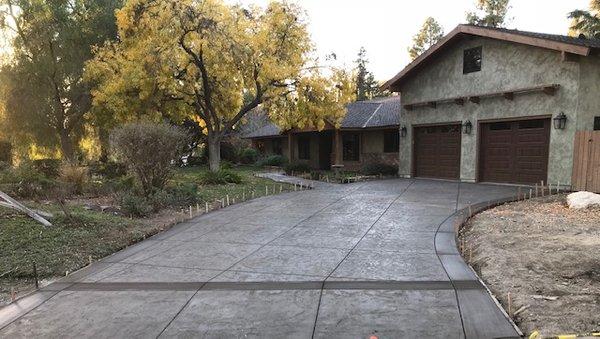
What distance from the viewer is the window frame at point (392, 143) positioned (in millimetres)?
22209

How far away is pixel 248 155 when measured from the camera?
33656 mm

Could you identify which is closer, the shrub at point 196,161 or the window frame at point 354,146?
the window frame at point 354,146

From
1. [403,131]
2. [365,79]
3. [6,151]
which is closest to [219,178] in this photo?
[403,131]

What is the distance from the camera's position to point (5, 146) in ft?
85.2

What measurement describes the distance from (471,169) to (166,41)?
42.5 feet

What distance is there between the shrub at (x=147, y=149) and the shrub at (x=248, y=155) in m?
21.4

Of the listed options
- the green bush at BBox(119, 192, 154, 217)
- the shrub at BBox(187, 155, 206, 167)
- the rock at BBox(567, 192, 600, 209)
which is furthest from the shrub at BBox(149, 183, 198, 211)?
the shrub at BBox(187, 155, 206, 167)

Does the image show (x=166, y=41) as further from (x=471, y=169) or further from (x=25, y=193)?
(x=471, y=169)

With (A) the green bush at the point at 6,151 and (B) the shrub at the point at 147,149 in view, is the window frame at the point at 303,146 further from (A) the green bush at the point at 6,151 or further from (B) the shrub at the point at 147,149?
(A) the green bush at the point at 6,151

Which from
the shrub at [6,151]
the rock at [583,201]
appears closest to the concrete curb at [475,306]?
the rock at [583,201]

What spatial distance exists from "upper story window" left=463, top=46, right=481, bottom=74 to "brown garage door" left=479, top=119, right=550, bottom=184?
84.4 inches

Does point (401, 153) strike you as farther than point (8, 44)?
No

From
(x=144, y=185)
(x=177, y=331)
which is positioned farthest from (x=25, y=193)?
(x=177, y=331)

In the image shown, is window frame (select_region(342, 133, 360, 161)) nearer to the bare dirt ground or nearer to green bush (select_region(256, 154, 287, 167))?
green bush (select_region(256, 154, 287, 167))
